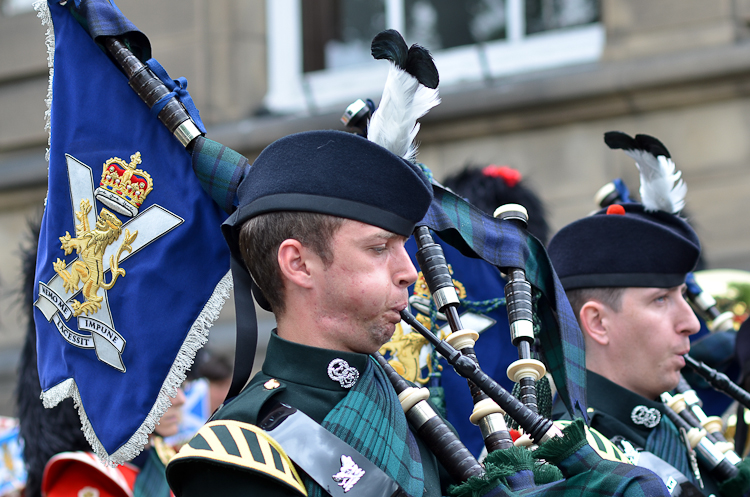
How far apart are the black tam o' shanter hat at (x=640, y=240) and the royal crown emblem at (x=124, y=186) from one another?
1658 mm

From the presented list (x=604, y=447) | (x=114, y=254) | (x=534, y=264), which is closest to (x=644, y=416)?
(x=604, y=447)

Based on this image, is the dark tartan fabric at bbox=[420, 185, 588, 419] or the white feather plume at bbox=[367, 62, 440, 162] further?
the dark tartan fabric at bbox=[420, 185, 588, 419]

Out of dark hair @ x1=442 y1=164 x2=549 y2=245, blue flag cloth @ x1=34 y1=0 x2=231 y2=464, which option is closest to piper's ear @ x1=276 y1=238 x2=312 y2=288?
blue flag cloth @ x1=34 y1=0 x2=231 y2=464

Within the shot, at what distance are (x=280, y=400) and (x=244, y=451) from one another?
217mm

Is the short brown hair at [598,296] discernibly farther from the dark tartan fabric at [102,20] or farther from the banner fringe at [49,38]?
the banner fringe at [49,38]

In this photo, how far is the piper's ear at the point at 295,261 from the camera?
2.33 meters

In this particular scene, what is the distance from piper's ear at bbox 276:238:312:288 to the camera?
7.66 feet

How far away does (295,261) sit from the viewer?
2.35 m

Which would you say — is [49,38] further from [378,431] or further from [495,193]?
[495,193]

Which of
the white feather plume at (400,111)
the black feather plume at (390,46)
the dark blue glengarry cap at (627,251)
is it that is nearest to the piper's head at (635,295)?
the dark blue glengarry cap at (627,251)

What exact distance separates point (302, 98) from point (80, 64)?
4.52m

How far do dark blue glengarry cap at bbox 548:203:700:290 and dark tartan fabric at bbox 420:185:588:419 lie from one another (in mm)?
637

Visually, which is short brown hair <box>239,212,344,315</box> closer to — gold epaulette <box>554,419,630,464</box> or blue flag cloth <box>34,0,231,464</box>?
blue flag cloth <box>34,0,231,464</box>

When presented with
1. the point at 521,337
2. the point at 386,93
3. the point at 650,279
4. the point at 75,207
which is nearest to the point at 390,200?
the point at 386,93
